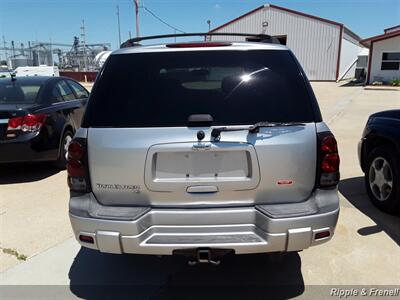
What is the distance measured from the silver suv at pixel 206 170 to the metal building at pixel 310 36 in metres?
32.4

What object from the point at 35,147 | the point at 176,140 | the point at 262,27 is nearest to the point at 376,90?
the point at 262,27

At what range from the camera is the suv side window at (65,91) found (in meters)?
6.81

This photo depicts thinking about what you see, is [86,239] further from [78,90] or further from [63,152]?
[78,90]

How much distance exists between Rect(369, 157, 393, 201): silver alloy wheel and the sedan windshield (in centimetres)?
502

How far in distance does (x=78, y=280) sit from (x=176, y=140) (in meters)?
1.59

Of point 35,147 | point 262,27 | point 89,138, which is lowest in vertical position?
point 35,147

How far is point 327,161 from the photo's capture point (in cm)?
257

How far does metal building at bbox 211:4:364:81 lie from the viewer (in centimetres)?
3288

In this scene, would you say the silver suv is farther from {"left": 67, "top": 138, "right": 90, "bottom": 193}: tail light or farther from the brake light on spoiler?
the brake light on spoiler

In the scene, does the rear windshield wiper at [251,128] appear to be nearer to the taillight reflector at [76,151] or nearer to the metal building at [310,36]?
the taillight reflector at [76,151]

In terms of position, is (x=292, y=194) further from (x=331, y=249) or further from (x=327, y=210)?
(x=331, y=249)

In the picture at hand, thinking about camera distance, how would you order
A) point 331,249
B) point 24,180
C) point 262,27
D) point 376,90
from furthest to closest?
1. point 262,27
2. point 376,90
3. point 24,180
4. point 331,249

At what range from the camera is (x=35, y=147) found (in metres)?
5.61

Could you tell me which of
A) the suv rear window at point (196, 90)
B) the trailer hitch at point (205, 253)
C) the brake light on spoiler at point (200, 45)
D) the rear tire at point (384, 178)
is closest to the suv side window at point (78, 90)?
the suv rear window at point (196, 90)
